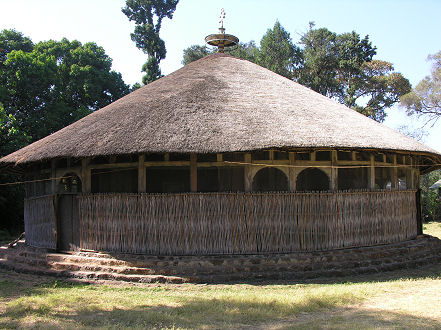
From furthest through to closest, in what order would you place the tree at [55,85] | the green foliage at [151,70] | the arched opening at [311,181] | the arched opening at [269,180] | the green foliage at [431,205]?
the green foliage at [151,70] < the green foliage at [431,205] < the tree at [55,85] < the arched opening at [311,181] < the arched opening at [269,180]

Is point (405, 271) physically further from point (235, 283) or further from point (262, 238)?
point (235, 283)

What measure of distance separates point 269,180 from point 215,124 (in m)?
2.11

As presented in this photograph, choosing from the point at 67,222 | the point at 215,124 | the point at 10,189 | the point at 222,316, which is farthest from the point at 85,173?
the point at 10,189

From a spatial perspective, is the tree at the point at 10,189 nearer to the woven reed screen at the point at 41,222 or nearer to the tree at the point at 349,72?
the woven reed screen at the point at 41,222

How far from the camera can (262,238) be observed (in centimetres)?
968

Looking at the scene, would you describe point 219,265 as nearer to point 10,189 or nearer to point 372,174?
point 372,174

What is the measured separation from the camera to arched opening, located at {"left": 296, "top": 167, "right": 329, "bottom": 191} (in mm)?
11625

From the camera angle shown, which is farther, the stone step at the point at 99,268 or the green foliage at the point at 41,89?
the green foliage at the point at 41,89

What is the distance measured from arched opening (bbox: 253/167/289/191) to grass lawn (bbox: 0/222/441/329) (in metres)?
2.69

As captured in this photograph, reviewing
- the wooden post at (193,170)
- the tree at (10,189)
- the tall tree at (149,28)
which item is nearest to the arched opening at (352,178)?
the wooden post at (193,170)

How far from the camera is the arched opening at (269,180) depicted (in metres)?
10.9

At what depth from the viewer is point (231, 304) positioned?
7.15 m

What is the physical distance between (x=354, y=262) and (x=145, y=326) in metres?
5.55

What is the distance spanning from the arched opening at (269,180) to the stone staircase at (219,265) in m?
1.89
